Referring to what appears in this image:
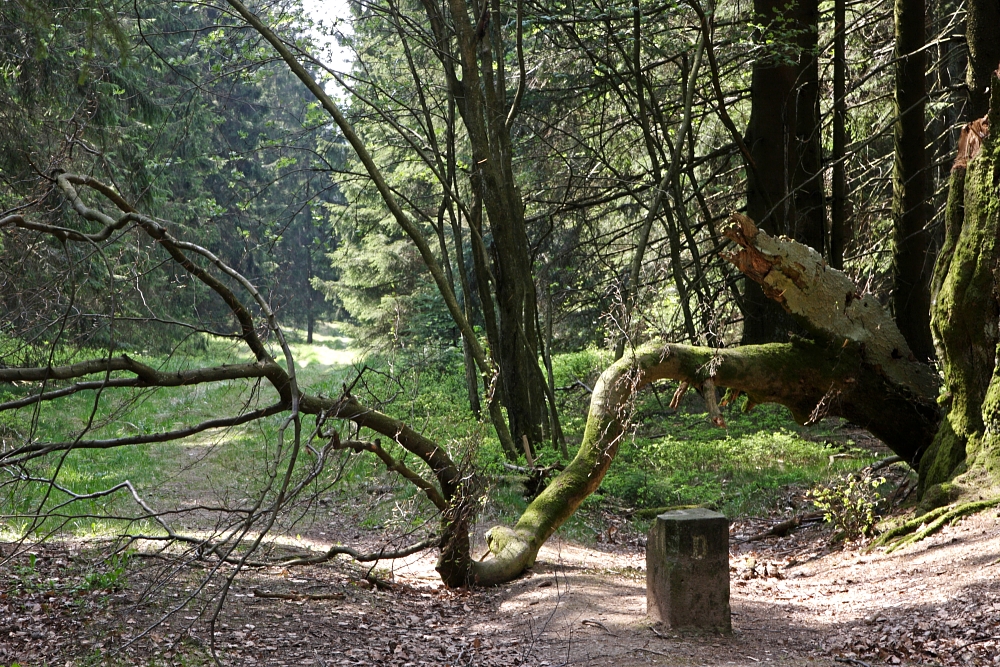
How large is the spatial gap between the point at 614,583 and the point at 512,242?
4.94m

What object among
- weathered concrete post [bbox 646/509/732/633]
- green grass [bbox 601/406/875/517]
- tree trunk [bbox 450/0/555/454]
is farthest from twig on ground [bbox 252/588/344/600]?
green grass [bbox 601/406/875/517]

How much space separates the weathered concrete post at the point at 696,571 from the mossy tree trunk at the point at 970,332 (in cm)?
271

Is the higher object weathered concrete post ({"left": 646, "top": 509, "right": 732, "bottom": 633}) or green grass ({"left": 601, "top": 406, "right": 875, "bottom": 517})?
weathered concrete post ({"left": 646, "top": 509, "right": 732, "bottom": 633})

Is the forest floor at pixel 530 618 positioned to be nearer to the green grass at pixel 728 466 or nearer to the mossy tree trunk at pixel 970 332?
the mossy tree trunk at pixel 970 332

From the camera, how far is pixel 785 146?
11227mm

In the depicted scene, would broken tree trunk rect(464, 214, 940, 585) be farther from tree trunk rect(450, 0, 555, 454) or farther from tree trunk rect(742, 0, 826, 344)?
tree trunk rect(450, 0, 555, 454)

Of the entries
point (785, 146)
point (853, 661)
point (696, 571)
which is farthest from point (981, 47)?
point (853, 661)

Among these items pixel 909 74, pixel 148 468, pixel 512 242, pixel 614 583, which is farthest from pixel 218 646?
pixel 909 74

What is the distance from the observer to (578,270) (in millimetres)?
13664

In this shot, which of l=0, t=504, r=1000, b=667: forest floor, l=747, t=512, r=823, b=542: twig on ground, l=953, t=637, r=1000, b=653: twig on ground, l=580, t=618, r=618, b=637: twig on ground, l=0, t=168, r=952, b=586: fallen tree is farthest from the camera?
l=747, t=512, r=823, b=542: twig on ground

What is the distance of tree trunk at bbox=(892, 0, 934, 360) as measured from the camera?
9.19m

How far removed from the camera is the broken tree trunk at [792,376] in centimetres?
769

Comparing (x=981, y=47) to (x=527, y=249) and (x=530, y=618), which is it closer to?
(x=527, y=249)

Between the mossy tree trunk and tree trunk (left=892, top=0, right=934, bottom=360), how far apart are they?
1.94 meters
